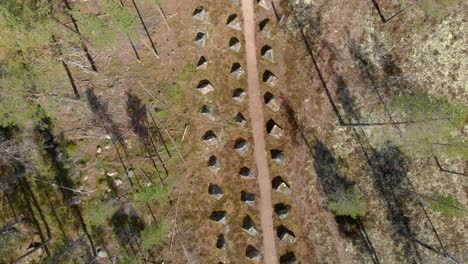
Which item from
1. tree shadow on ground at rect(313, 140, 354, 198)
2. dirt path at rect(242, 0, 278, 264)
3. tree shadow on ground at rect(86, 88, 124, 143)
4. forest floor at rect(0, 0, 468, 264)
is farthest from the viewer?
tree shadow on ground at rect(86, 88, 124, 143)

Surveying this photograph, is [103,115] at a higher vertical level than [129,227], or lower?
higher

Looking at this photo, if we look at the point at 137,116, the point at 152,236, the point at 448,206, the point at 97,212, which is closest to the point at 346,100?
the point at 448,206

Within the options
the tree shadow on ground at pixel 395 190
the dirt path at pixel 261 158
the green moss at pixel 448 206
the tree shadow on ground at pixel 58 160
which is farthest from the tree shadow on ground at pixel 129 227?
the green moss at pixel 448 206

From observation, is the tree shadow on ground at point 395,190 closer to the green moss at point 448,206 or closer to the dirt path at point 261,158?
the green moss at point 448,206

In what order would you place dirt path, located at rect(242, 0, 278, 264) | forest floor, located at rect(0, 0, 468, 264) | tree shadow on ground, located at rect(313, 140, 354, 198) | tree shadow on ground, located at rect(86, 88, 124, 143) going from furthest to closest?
tree shadow on ground, located at rect(86, 88, 124, 143) < dirt path, located at rect(242, 0, 278, 264) < tree shadow on ground, located at rect(313, 140, 354, 198) < forest floor, located at rect(0, 0, 468, 264)

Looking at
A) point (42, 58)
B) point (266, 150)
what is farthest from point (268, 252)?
point (42, 58)

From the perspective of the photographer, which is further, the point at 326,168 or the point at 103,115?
the point at 103,115

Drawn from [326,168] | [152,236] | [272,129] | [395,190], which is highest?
[272,129]

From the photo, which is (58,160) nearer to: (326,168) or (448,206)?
(326,168)

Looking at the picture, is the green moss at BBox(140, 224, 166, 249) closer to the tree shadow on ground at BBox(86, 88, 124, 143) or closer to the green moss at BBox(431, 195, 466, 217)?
the tree shadow on ground at BBox(86, 88, 124, 143)

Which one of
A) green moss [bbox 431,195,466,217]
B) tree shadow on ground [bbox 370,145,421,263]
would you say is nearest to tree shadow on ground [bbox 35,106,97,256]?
tree shadow on ground [bbox 370,145,421,263]

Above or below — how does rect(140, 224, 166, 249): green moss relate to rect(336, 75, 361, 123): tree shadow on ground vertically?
below
